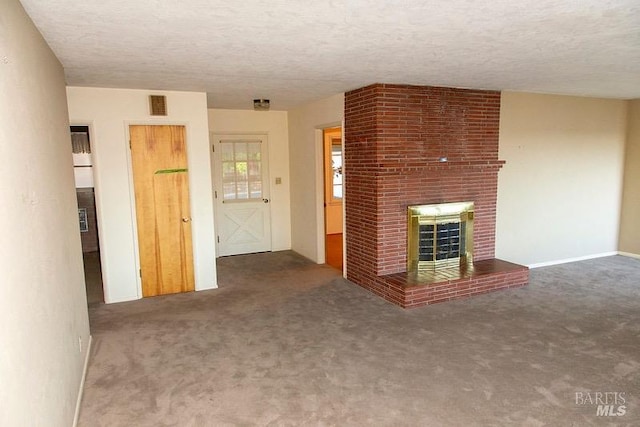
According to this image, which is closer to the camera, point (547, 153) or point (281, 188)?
point (547, 153)

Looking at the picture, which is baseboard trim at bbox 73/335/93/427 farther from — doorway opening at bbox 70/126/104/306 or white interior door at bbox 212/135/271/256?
doorway opening at bbox 70/126/104/306

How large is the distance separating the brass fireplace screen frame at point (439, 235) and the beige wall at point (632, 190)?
3.23m

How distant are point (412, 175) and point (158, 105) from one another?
9.92ft

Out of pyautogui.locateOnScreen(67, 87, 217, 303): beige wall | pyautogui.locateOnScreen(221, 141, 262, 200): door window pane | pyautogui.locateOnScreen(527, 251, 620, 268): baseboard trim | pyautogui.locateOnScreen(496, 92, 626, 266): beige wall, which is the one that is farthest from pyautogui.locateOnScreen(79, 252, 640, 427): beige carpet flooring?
pyautogui.locateOnScreen(221, 141, 262, 200): door window pane

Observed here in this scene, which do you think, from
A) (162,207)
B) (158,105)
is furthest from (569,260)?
(158,105)

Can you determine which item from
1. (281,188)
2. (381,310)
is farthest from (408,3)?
(281,188)

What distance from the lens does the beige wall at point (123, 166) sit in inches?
179

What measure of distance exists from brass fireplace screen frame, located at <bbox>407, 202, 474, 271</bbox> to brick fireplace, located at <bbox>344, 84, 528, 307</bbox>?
0.10m

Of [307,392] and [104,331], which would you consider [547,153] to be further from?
[104,331]

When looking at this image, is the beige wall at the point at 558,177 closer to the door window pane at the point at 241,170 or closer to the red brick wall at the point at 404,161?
the red brick wall at the point at 404,161

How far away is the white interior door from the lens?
6.85 metres

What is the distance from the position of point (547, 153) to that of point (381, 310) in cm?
353

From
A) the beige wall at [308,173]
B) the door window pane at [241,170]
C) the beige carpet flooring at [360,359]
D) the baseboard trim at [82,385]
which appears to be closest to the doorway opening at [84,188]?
the door window pane at [241,170]

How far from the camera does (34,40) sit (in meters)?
2.40
